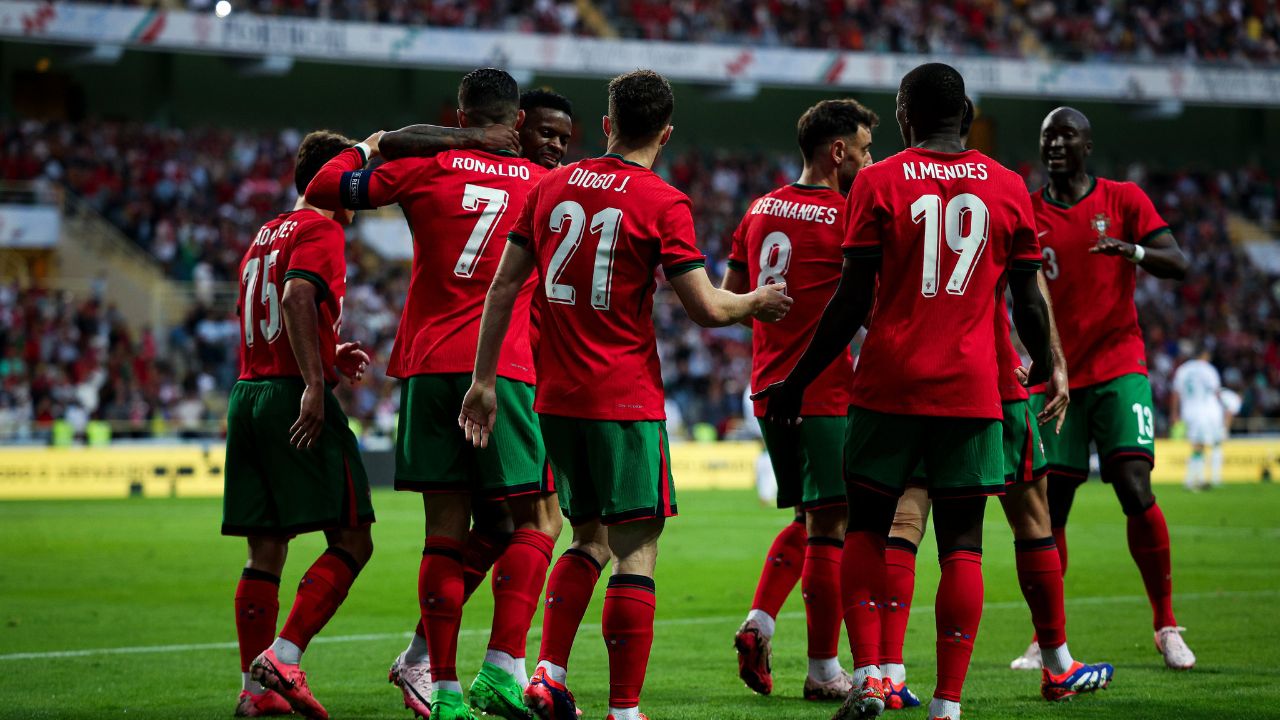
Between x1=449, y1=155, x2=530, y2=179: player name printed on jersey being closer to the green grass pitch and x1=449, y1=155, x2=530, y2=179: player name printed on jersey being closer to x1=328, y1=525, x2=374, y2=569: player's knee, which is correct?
x1=328, y1=525, x2=374, y2=569: player's knee

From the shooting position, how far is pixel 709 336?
35125 millimetres

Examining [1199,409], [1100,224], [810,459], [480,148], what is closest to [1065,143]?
[1100,224]

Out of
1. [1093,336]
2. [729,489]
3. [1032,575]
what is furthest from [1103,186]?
[729,489]

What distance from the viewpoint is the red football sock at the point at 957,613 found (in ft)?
17.7

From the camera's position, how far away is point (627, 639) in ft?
17.5

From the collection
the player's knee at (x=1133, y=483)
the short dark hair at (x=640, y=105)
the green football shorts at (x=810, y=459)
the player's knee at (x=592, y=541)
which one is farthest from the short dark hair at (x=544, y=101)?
the player's knee at (x=1133, y=483)

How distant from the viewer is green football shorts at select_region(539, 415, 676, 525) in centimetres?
544

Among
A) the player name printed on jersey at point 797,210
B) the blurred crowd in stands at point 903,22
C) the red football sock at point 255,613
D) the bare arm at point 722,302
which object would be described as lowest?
the red football sock at point 255,613

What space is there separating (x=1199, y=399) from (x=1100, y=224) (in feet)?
64.0

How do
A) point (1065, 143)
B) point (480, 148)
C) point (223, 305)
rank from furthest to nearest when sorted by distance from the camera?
point (223, 305) → point (1065, 143) → point (480, 148)

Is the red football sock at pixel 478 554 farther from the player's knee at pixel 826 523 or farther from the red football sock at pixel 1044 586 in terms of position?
the red football sock at pixel 1044 586

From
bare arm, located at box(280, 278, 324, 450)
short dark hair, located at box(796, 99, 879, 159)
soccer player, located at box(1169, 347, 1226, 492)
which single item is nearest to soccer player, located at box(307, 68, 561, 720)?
bare arm, located at box(280, 278, 324, 450)

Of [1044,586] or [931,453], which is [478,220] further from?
[1044,586]

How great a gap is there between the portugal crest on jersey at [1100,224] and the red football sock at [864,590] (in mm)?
2826
